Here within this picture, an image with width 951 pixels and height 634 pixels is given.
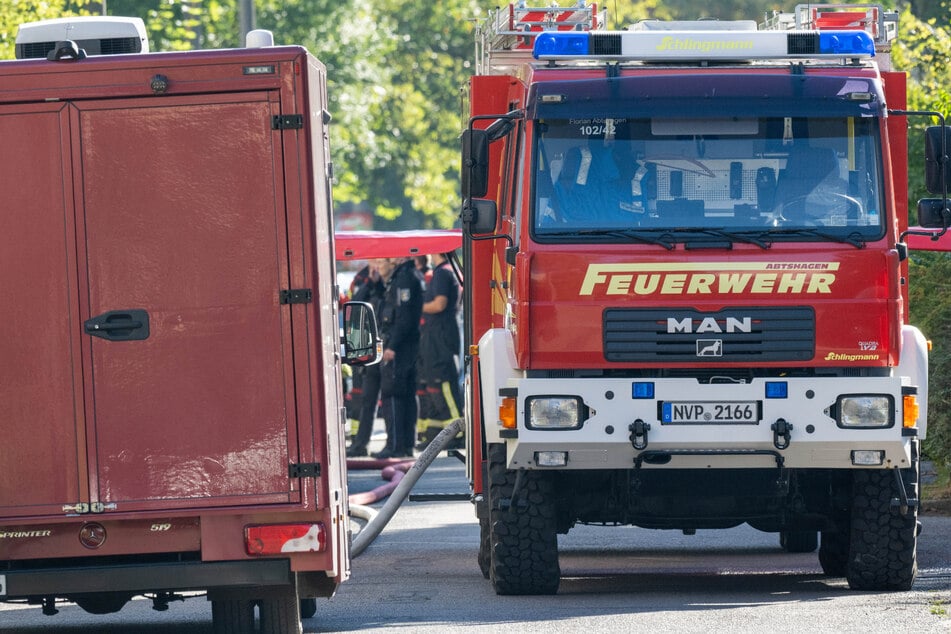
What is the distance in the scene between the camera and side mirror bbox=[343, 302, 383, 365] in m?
9.52

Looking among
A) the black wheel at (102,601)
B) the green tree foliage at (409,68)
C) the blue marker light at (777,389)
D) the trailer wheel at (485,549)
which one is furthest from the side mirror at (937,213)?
the black wheel at (102,601)

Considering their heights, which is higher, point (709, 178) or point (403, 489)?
point (709, 178)

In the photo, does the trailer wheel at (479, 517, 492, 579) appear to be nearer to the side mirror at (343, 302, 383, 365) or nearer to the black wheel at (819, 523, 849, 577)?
the black wheel at (819, 523, 849, 577)

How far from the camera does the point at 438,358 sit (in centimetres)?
2225

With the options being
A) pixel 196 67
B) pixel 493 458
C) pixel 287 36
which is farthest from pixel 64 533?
pixel 287 36

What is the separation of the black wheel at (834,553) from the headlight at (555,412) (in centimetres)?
197

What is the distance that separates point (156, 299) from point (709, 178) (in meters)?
3.43

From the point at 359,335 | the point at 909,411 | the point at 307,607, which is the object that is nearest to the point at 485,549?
the point at 307,607

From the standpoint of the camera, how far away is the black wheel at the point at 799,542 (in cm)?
1328

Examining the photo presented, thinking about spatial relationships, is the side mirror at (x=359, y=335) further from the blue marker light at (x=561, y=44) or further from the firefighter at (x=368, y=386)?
the firefighter at (x=368, y=386)

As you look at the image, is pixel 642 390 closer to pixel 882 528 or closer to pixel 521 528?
pixel 521 528

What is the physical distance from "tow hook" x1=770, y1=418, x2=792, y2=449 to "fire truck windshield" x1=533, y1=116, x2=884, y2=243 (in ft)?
3.17

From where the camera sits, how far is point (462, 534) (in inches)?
572

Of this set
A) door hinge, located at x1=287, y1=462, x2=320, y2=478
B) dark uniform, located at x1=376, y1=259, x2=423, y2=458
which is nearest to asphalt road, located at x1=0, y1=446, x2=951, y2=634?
door hinge, located at x1=287, y1=462, x2=320, y2=478
